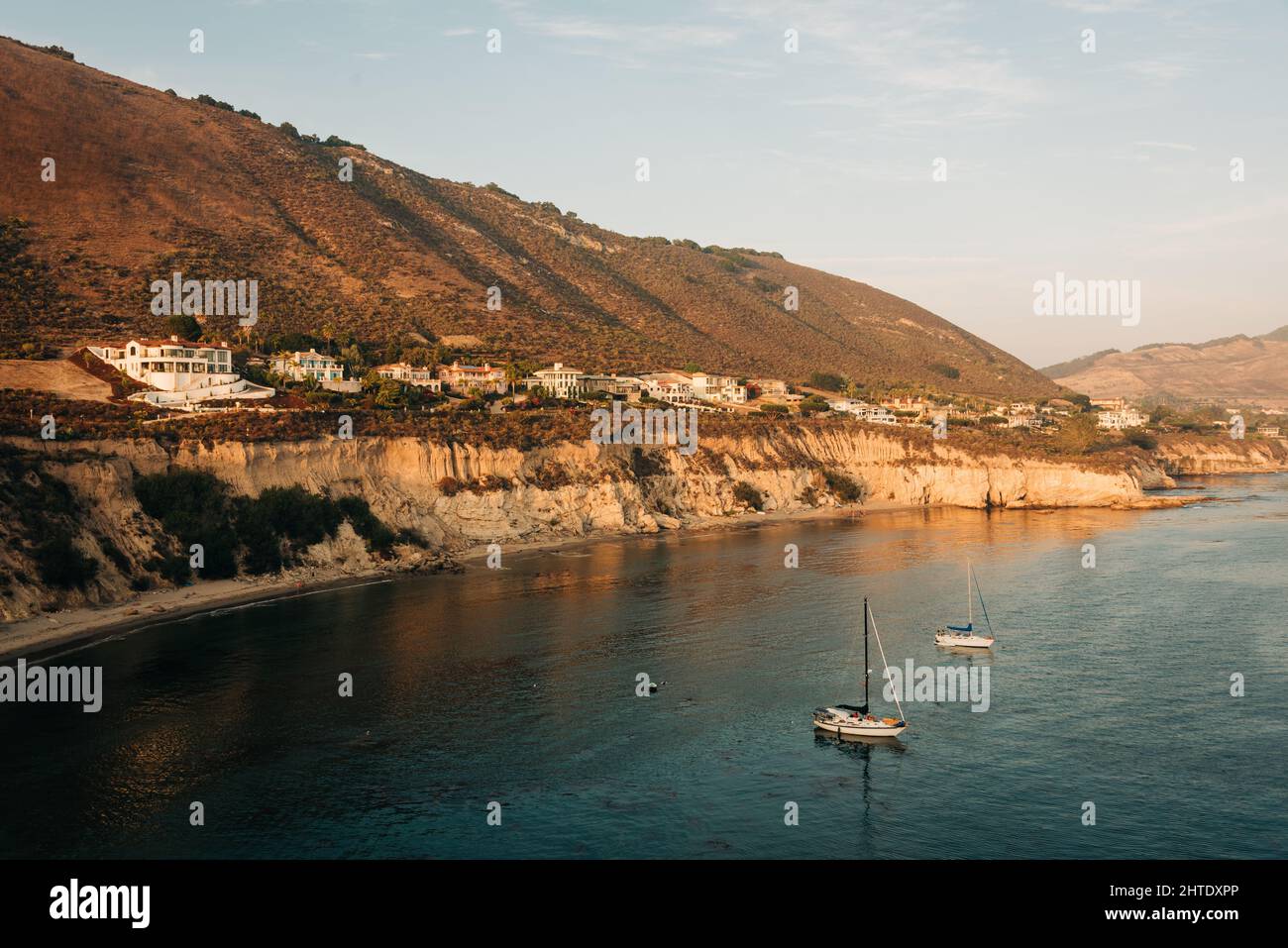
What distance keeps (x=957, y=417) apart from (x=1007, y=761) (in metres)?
134

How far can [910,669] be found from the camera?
48312 mm

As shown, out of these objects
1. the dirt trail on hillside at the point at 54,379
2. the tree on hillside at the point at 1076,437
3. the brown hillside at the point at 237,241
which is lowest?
the tree on hillside at the point at 1076,437

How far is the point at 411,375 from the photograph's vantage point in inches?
4409

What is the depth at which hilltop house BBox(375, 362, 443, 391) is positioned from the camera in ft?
361

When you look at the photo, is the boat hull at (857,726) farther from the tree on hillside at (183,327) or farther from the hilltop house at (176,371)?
the tree on hillside at (183,327)

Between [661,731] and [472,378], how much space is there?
82.6 meters

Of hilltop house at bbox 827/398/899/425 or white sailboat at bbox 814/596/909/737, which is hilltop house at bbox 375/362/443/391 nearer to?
hilltop house at bbox 827/398/899/425

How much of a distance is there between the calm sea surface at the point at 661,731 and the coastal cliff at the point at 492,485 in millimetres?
9125

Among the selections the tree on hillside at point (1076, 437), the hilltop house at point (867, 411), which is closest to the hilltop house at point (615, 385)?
the hilltop house at point (867, 411)

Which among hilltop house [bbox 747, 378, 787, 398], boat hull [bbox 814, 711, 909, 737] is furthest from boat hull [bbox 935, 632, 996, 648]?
hilltop house [bbox 747, 378, 787, 398]

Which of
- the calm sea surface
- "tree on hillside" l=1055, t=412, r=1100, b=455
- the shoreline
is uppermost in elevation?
"tree on hillside" l=1055, t=412, r=1100, b=455

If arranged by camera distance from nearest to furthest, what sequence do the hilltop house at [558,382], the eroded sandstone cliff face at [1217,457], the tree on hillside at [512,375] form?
1. the tree on hillside at [512,375]
2. the hilltop house at [558,382]
3. the eroded sandstone cliff face at [1217,457]

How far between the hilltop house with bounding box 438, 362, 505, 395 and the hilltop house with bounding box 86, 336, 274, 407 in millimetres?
26050

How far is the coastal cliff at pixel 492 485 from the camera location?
6228cm
